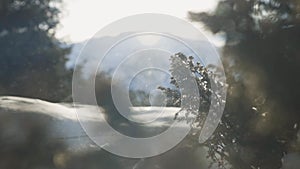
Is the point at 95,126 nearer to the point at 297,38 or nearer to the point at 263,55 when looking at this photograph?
the point at 263,55

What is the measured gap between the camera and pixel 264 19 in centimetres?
486

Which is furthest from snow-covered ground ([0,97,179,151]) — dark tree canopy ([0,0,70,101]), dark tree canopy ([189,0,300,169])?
dark tree canopy ([0,0,70,101])

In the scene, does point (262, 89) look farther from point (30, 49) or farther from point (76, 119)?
point (30, 49)

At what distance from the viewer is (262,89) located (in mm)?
4531

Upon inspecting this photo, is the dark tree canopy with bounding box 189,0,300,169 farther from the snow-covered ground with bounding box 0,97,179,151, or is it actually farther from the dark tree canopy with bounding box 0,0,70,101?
the dark tree canopy with bounding box 0,0,70,101

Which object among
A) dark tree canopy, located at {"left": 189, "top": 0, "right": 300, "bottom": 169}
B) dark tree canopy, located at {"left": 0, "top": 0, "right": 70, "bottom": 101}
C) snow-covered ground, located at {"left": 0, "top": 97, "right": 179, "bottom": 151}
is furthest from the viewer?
dark tree canopy, located at {"left": 0, "top": 0, "right": 70, "bottom": 101}

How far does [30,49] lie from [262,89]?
526 cm

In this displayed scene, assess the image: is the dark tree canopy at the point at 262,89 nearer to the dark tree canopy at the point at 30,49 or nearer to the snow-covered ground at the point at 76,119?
the snow-covered ground at the point at 76,119

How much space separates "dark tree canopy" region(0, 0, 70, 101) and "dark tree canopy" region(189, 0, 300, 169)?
286cm

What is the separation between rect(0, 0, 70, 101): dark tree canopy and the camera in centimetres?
693

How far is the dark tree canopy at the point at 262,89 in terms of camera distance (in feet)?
14.7

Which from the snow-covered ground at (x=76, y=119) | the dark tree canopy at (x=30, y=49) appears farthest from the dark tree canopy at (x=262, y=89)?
the dark tree canopy at (x=30, y=49)

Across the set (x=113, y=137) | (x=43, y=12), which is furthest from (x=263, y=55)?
(x=43, y=12)

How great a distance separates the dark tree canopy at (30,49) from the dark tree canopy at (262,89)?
2.86 m
